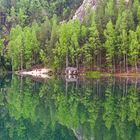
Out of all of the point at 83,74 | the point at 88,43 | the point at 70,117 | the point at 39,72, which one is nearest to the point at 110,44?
the point at 88,43

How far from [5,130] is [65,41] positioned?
3404 inches

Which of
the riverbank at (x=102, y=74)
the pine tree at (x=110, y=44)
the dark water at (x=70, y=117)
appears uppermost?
the pine tree at (x=110, y=44)

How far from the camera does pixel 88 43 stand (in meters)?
114

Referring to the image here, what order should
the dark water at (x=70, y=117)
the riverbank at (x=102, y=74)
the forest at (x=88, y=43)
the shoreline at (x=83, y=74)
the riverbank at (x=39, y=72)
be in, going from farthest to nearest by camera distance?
the riverbank at (x=39, y=72), the forest at (x=88, y=43), the shoreline at (x=83, y=74), the riverbank at (x=102, y=74), the dark water at (x=70, y=117)

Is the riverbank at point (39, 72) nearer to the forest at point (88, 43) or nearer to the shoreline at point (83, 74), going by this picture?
the shoreline at point (83, 74)

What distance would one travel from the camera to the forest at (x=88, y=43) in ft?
352

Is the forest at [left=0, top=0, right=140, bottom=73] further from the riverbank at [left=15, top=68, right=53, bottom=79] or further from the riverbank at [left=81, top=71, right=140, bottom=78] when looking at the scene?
the riverbank at [left=81, top=71, right=140, bottom=78]

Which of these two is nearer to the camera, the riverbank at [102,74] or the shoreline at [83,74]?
the riverbank at [102,74]

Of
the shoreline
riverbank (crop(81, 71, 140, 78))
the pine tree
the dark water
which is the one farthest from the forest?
the dark water

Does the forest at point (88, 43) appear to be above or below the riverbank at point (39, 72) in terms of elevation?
above

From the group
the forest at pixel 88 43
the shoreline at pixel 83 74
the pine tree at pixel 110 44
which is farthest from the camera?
the forest at pixel 88 43

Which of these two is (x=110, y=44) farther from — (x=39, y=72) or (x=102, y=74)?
(x=39, y=72)

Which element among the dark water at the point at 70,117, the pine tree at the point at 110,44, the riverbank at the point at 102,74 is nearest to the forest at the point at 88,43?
the pine tree at the point at 110,44

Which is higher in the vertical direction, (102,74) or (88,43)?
(88,43)
